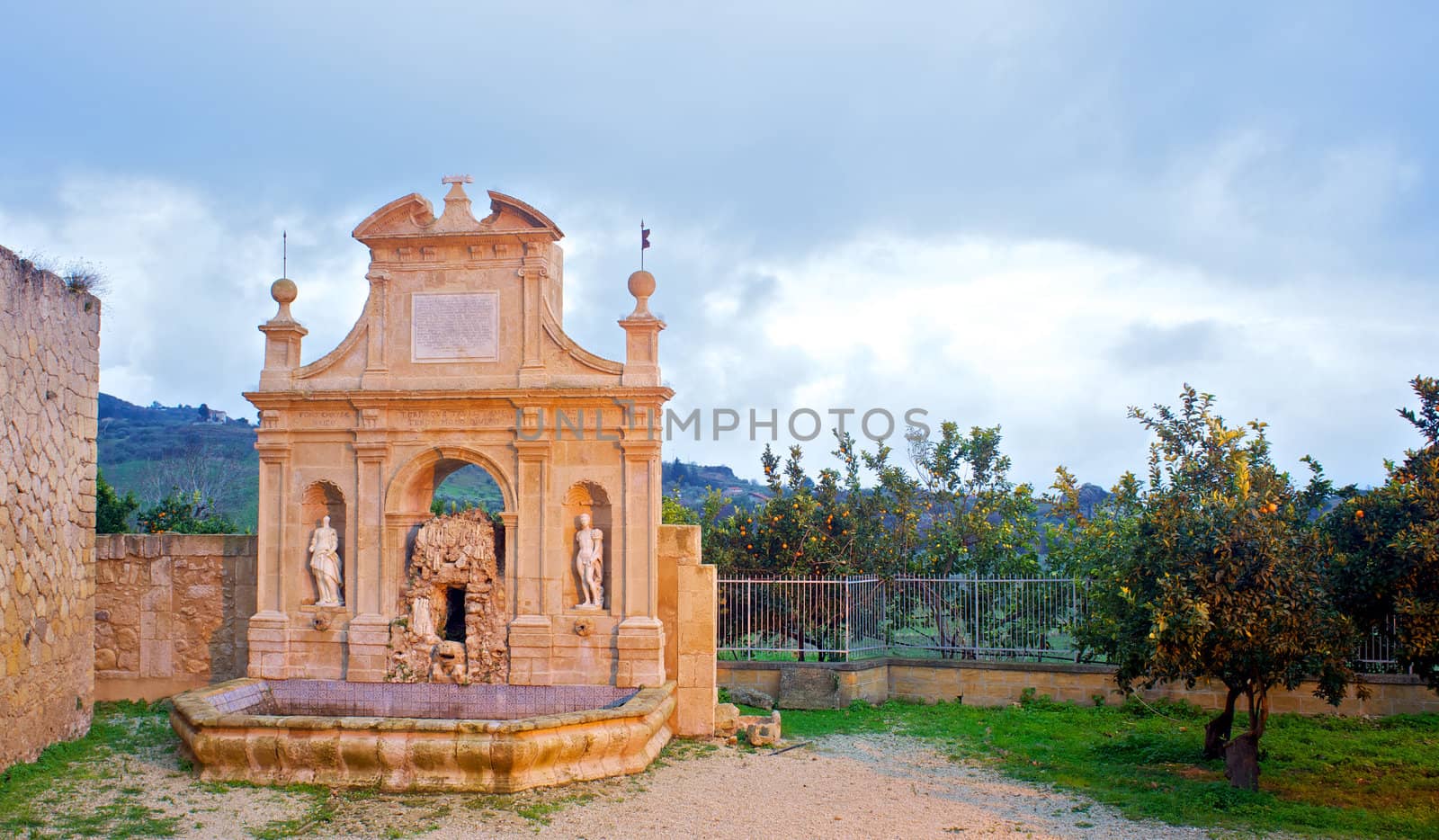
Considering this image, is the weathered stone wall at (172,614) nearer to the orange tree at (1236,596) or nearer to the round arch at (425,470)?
the round arch at (425,470)

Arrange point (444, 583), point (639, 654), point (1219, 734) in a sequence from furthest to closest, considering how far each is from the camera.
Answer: point (444, 583) → point (639, 654) → point (1219, 734)

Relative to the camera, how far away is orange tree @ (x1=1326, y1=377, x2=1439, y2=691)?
30.9 ft

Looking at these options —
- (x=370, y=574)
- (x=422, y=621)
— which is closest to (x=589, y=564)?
(x=422, y=621)

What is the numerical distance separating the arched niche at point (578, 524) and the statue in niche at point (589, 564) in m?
0.09

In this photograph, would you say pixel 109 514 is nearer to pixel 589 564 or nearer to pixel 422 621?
pixel 422 621

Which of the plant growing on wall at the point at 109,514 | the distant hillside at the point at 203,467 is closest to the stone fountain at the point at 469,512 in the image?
the plant growing on wall at the point at 109,514

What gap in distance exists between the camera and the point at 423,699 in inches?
507

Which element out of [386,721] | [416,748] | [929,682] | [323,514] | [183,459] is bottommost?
[929,682]

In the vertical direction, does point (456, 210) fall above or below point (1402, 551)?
above

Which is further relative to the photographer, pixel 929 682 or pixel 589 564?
pixel 929 682

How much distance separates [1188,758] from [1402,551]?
3749 mm

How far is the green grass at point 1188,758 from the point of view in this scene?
9891 millimetres

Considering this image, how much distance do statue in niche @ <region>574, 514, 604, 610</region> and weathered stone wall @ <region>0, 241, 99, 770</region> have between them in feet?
17.5

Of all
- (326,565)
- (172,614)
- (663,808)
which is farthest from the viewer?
(172,614)
